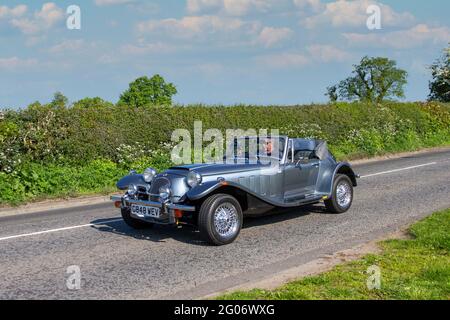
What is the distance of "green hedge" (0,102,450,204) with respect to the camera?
1429 centimetres

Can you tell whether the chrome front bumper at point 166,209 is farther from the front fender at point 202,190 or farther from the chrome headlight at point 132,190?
the chrome headlight at point 132,190

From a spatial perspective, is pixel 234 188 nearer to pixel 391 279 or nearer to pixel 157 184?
pixel 157 184

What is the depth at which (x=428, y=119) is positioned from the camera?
3044cm

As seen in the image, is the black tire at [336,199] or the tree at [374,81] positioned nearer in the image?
the black tire at [336,199]

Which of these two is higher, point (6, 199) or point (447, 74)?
point (447, 74)

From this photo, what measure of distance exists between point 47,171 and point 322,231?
859cm

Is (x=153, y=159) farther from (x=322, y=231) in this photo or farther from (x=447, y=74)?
(x=447, y=74)

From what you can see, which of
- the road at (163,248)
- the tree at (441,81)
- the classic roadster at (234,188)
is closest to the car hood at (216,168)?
the classic roadster at (234,188)

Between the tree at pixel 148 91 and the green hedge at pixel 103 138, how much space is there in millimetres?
35615

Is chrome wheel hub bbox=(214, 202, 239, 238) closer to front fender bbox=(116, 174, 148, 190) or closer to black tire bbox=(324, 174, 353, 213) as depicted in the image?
front fender bbox=(116, 174, 148, 190)

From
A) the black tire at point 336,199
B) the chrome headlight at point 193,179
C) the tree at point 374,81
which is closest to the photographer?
the chrome headlight at point 193,179

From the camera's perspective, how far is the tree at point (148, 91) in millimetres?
57719

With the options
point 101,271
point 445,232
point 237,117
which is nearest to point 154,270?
point 101,271

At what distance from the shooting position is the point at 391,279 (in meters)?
6.10
